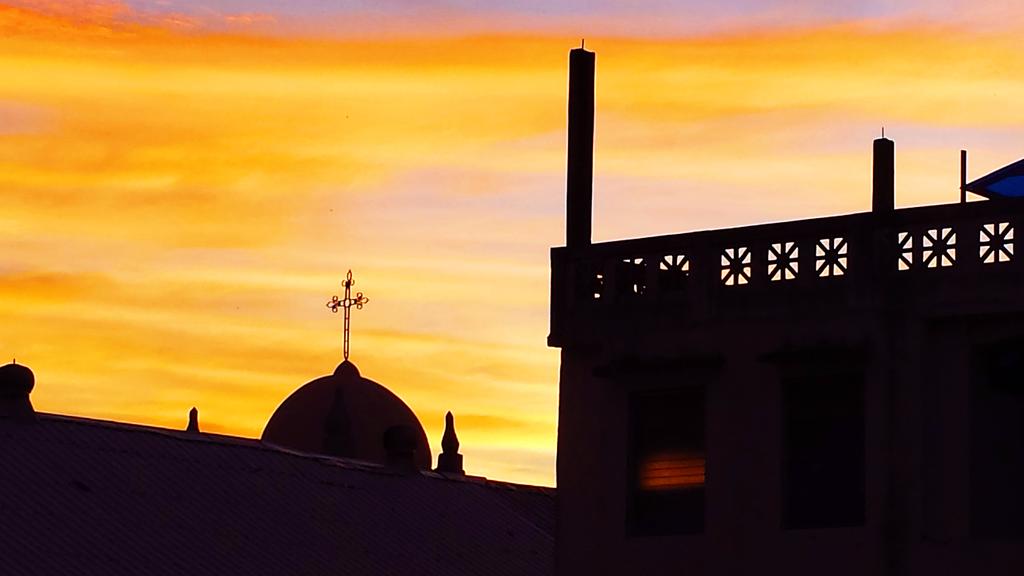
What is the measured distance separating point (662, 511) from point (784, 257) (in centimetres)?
395

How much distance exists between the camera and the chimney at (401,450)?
50.7 m

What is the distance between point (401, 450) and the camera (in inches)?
1999

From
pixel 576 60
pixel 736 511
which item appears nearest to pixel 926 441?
pixel 736 511

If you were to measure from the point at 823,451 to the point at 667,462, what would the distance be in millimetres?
2436

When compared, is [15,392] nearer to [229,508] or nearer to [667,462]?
[229,508]

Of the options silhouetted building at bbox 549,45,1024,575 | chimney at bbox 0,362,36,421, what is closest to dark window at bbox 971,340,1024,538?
silhouetted building at bbox 549,45,1024,575

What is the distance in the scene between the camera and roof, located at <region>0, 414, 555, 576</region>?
39.3 meters

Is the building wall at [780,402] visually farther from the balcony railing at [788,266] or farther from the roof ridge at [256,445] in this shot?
the roof ridge at [256,445]

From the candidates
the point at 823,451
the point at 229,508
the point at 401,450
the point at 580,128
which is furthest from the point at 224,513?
the point at 823,451

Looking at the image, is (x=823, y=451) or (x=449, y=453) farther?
(x=449, y=453)

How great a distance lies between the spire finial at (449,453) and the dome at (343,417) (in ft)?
2.30

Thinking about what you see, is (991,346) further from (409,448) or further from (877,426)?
(409,448)

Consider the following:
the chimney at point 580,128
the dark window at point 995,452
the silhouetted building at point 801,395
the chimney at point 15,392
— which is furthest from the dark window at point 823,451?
the chimney at point 15,392

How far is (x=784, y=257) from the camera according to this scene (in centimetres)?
3186
